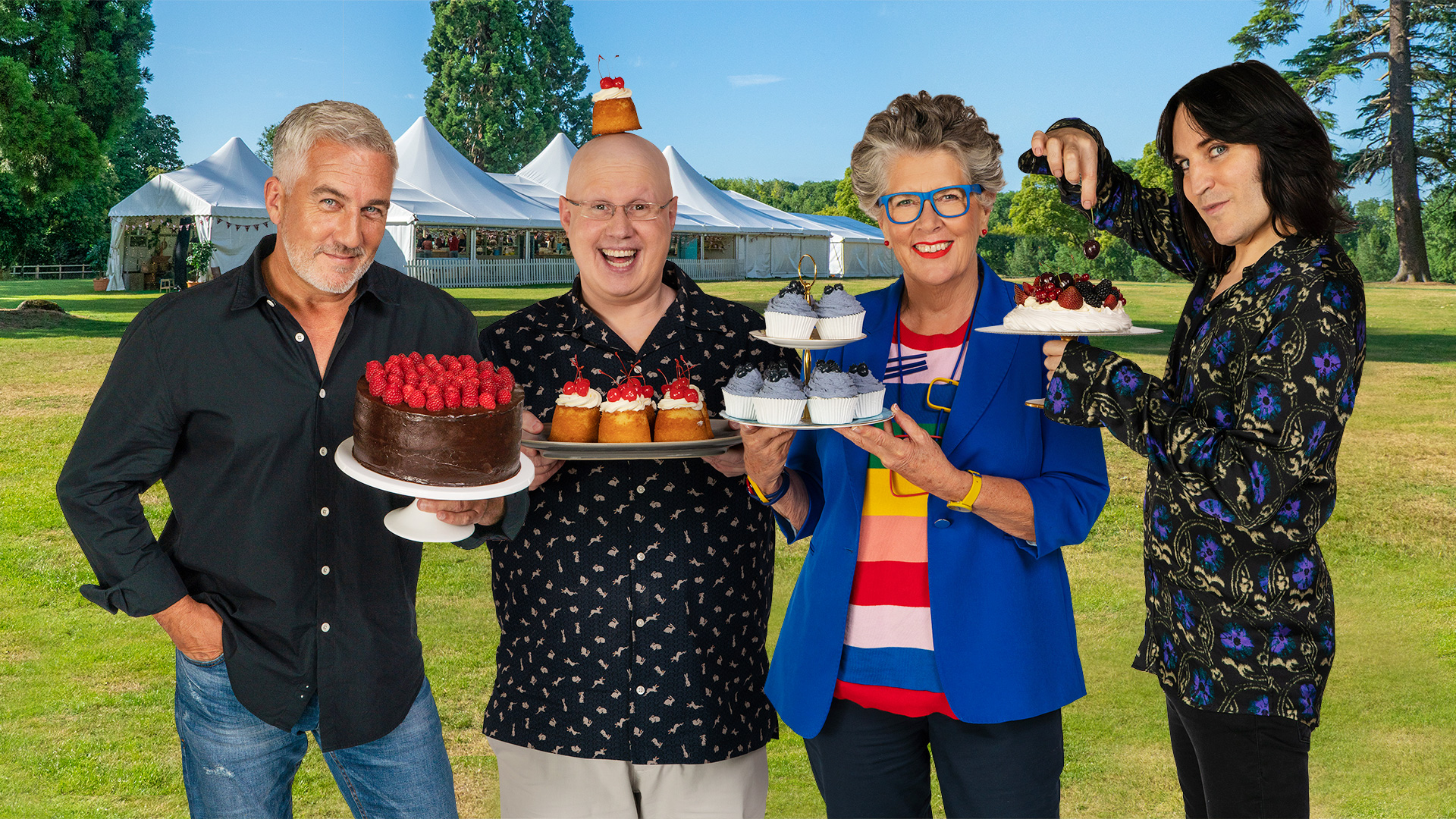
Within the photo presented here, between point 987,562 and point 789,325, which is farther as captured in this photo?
point 789,325

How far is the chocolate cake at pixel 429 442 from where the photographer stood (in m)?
2.37

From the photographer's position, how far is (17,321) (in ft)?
69.7

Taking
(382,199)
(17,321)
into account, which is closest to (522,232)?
(17,321)

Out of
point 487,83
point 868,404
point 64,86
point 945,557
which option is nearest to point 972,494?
point 945,557

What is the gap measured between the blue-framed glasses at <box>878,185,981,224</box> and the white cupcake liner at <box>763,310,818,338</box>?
36 centimetres

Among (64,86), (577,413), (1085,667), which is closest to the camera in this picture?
(577,413)

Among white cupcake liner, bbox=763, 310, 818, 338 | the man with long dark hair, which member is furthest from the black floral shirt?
white cupcake liner, bbox=763, 310, 818, 338

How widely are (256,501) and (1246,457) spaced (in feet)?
7.60

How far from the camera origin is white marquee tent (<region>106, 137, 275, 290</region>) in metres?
28.1

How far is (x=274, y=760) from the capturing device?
2.67 metres

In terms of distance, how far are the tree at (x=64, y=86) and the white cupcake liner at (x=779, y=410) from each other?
935 inches

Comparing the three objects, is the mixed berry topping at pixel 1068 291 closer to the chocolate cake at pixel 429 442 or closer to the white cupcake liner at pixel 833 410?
the white cupcake liner at pixel 833 410

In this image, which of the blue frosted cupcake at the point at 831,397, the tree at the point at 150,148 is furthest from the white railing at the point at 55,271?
the blue frosted cupcake at the point at 831,397

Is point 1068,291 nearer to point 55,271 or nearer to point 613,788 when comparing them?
point 613,788
